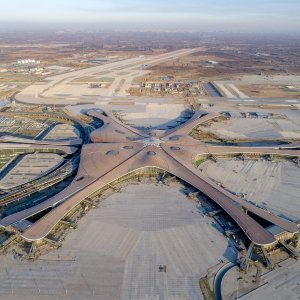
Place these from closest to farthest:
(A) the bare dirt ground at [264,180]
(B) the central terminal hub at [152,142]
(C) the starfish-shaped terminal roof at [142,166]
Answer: (C) the starfish-shaped terminal roof at [142,166]
(A) the bare dirt ground at [264,180]
(B) the central terminal hub at [152,142]

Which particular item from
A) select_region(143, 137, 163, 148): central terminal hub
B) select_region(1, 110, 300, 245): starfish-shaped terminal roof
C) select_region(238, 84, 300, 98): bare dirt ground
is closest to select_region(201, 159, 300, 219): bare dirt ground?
select_region(1, 110, 300, 245): starfish-shaped terminal roof

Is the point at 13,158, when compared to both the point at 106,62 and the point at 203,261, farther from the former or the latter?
the point at 106,62

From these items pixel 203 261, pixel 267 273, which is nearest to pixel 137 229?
pixel 203 261

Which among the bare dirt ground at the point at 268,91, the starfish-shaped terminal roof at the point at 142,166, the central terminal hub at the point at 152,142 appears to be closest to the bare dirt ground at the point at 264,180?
the starfish-shaped terminal roof at the point at 142,166

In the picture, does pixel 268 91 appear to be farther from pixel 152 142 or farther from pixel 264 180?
pixel 152 142

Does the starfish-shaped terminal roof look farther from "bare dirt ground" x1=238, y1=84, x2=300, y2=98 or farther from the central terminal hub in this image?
"bare dirt ground" x1=238, y1=84, x2=300, y2=98

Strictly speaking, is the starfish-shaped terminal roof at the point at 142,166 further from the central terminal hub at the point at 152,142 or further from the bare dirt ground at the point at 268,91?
the bare dirt ground at the point at 268,91

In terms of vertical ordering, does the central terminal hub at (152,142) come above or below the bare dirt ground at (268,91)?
above

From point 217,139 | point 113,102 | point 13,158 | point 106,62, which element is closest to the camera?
point 13,158

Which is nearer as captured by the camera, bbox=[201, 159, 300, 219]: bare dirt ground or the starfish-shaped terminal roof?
the starfish-shaped terminal roof
